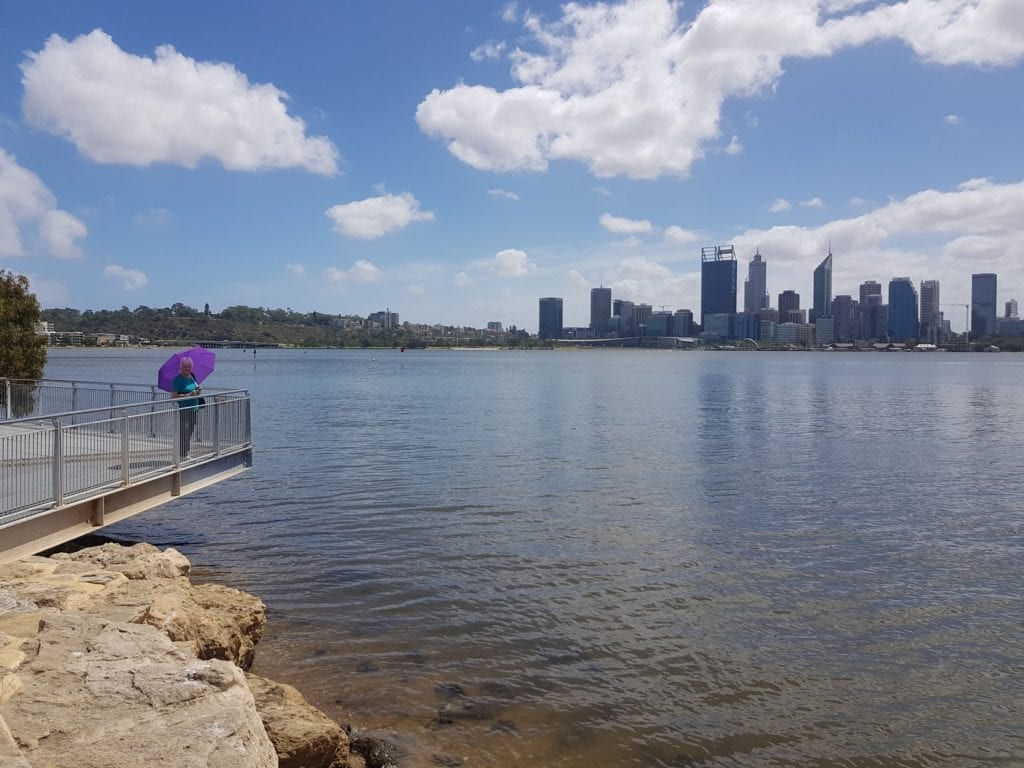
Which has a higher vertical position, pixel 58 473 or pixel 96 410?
pixel 96 410

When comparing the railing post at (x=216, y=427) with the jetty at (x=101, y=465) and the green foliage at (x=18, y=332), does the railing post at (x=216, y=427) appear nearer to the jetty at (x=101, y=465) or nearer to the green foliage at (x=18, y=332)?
the jetty at (x=101, y=465)

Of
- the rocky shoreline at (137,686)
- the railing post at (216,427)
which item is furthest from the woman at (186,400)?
the rocky shoreline at (137,686)

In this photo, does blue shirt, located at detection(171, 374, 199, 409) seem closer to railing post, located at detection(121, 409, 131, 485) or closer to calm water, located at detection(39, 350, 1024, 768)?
calm water, located at detection(39, 350, 1024, 768)

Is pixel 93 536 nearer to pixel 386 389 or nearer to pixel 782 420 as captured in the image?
pixel 782 420

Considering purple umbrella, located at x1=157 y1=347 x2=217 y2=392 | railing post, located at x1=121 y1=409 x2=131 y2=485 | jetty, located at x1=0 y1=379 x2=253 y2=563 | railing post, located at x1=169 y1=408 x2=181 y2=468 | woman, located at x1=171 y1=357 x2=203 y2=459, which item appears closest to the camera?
jetty, located at x1=0 y1=379 x2=253 y2=563

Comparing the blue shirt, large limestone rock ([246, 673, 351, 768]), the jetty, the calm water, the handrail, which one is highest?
the blue shirt

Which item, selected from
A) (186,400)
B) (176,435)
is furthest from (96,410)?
(186,400)

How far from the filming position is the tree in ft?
78.8

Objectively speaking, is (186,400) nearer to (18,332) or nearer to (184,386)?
(184,386)

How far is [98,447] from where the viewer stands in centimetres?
1270

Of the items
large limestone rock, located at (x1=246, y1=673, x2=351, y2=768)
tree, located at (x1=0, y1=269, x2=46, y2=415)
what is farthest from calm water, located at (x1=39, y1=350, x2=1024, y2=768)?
tree, located at (x1=0, y1=269, x2=46, y2=415)

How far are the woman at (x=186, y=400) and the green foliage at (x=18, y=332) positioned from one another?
11.4 meters

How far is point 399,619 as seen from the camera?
37.7 feet

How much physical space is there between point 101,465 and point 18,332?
15.5 meters
